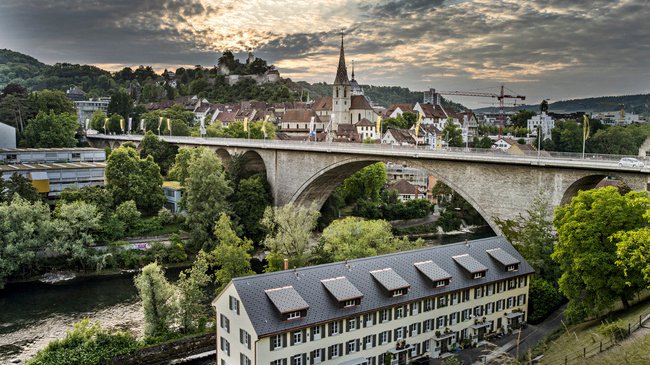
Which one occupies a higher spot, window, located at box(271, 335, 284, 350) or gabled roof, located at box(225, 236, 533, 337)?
gabled roof, located at box(225, 236, 533, 337)

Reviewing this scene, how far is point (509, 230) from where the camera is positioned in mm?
29859

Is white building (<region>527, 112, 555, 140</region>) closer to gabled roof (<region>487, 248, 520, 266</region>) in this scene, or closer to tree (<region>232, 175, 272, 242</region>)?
tree (<region>232, 175, 272, 242</region>)

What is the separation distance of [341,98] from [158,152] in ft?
120

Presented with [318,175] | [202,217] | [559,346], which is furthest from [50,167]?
[559,346]

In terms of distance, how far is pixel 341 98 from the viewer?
93.0 metres

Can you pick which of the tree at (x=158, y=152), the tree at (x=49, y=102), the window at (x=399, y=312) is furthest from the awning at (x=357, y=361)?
the tree at (x=49, y=102)

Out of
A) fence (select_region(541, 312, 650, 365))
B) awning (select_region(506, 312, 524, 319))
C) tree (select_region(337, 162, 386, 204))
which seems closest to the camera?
fence (select_region(541, 312, 650, 365))

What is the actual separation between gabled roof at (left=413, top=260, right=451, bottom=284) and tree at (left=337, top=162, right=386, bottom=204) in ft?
117

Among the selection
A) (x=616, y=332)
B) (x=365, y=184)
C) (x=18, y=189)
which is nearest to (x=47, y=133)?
(x=18, y=189)

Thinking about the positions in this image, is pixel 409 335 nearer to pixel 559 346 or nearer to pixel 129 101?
pixel 559 346

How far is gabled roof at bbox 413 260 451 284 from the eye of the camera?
2347cm

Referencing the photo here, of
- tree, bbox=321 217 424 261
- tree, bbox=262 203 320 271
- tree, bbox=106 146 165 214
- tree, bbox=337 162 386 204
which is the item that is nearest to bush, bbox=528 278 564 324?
tree, bbox=321 217 424 261

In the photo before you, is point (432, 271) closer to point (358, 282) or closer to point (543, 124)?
point (358, 282)

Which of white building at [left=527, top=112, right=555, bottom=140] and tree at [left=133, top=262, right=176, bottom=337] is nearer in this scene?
tree at [left=133, top=262, right=176, bottom=337]
